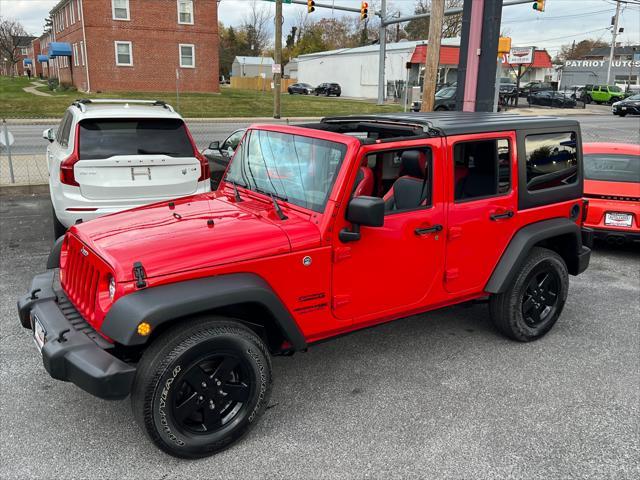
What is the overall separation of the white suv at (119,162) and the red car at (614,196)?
4.91 metres

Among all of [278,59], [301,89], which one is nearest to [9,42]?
[301,89]

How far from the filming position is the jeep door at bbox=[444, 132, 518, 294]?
4.12 meters

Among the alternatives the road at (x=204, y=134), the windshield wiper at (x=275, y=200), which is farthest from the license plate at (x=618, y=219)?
the road at (x=204, y=134)

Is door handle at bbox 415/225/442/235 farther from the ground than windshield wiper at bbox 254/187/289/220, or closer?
closer

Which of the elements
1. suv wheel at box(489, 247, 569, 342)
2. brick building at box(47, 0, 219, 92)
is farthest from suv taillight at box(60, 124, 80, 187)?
brick building at box(47, 0, 219, 92)

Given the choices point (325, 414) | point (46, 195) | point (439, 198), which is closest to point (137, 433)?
point (325, 414)

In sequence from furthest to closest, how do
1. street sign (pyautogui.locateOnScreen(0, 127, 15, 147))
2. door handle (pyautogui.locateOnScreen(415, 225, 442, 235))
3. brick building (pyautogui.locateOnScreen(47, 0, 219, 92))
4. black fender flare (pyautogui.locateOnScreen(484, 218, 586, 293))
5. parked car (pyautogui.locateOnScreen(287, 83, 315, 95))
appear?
parked car (pyautogui.locateOnScreen(287, 83, 315, 95))
brick building (pyautogui.locateOnScreen(47, 0, 219, 92))
street sign (pyautogui.locateOnScreen(0, 127, 15, 147))
black fender flare (pyautogui.locateOnScreen(484, 218, 586, 293))
door handle (pyautogui.locateOnScreen(415, 225, 442, 235))

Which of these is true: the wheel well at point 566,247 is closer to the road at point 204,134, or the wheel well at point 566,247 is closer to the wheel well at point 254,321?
the wheel well at point 254,321

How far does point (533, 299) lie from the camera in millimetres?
4711

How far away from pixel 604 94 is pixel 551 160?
51.1 metres

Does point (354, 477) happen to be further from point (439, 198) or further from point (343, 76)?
point (343, 76)

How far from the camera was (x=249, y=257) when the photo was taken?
3199mm

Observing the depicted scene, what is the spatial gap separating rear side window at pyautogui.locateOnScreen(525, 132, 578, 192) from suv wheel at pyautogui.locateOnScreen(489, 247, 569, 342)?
579mm

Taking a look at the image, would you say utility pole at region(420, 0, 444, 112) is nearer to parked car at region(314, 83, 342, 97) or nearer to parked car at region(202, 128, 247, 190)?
parked car at region(202, 128, 247, 190)
